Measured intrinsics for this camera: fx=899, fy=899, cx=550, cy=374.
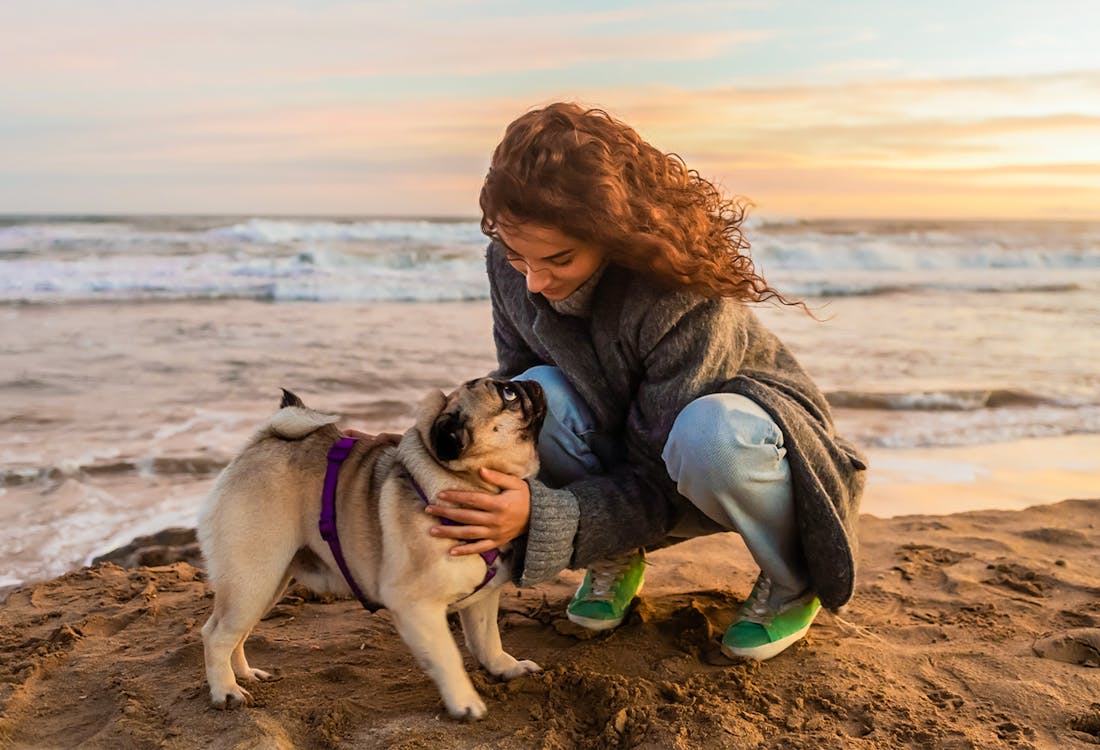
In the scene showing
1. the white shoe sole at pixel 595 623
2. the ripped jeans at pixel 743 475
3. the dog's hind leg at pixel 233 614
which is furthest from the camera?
the white shoe sole at pixel 595 623

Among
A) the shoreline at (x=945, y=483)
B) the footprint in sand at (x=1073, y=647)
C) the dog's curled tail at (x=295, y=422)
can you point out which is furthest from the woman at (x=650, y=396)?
the shoreline at (x=945, y=483)

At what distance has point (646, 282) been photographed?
3209 mm

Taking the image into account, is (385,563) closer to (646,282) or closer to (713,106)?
(646,282)

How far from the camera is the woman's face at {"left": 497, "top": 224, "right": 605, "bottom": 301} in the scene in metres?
3.07

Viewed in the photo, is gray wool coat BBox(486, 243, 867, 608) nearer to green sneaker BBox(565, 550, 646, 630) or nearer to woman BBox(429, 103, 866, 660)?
woman BBox(429, 103, 866, 660)

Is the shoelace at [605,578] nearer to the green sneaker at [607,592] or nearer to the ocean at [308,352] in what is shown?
the green sneaker at [607,592]

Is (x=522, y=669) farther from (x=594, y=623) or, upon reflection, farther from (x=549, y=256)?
(x=549, y=256)

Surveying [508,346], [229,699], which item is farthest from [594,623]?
[229,699]

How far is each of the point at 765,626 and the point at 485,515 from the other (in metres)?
1.15

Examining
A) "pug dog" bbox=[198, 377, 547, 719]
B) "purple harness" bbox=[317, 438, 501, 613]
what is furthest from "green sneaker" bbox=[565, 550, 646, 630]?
"purple harness" bbox=[317, 438, 501, 613]

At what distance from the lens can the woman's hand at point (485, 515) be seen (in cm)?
278

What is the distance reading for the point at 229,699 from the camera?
292cm

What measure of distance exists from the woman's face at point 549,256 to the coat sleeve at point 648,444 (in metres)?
0.27

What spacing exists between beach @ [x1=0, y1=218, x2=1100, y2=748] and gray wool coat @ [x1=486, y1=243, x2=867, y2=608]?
1.44 ft
